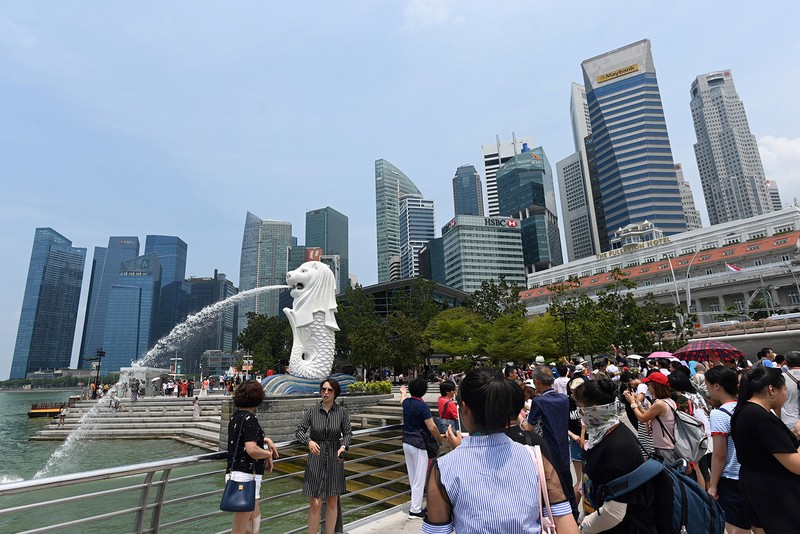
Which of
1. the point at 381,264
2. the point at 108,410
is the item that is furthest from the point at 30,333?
the point at 108,410

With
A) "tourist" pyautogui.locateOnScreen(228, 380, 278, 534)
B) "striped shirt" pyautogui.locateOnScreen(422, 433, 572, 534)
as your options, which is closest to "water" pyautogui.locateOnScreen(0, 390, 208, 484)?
"tourist" pyautogui.locateOnScreen(228, 380, 278, 534)

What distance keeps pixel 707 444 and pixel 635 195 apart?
385ft

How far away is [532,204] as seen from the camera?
454 feet

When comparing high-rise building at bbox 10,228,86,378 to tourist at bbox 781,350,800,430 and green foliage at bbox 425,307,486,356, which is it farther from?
tourist at bbox 781,350,800,430

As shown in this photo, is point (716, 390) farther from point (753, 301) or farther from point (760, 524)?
point (753, 301)

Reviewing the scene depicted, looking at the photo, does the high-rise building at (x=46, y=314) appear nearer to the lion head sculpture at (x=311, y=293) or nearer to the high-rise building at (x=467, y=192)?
the high-rise building at (x=467, y=192)

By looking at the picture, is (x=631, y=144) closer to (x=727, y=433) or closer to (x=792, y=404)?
(x=792, y=404)

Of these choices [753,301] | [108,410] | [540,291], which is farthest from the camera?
[540,291]

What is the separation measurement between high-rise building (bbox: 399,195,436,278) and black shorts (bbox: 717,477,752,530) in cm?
16455

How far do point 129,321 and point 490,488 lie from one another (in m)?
212

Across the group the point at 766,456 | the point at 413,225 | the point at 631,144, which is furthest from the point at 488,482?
the point at 413,225

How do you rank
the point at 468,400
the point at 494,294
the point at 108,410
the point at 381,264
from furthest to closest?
the point at 381,264 → the point at 494,294 → the point at 108,410 → the point at 468,400

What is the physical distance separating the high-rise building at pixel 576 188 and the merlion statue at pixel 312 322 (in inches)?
5383

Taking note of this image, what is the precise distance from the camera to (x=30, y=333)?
579 feet
